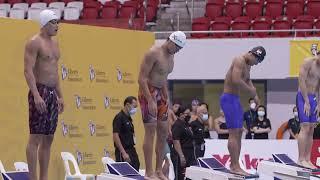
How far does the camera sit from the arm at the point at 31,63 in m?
9.54

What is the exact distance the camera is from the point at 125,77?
677 inches

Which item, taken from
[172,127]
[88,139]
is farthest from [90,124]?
[172,127]

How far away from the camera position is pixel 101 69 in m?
16.4

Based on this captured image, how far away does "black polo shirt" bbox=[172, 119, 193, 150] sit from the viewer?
15359 millimetres

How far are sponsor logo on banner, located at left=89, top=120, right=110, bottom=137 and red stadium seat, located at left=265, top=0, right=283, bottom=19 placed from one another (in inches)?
330

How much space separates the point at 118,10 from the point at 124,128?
10.3 m

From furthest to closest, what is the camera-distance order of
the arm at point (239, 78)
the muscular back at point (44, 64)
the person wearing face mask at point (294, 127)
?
the person wearing face mask at point (294, 127) < the arm at point (239, 78) < the muscular back at point (44, 64)

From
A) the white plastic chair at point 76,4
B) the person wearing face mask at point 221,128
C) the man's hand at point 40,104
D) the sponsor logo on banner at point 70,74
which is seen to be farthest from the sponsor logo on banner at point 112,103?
the white plastic chair at point 76,4

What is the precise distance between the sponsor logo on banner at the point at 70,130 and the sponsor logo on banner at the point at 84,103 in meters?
0.42

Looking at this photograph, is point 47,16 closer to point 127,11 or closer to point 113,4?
point 127,11

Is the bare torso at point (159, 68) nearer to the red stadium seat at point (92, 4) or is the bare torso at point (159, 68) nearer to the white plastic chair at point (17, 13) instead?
the red stadium seat at point (92, 4)

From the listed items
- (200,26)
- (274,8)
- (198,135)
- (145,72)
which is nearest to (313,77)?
(145,72)

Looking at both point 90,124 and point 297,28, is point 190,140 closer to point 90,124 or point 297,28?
point 90,124

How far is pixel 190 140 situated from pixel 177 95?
769cm
